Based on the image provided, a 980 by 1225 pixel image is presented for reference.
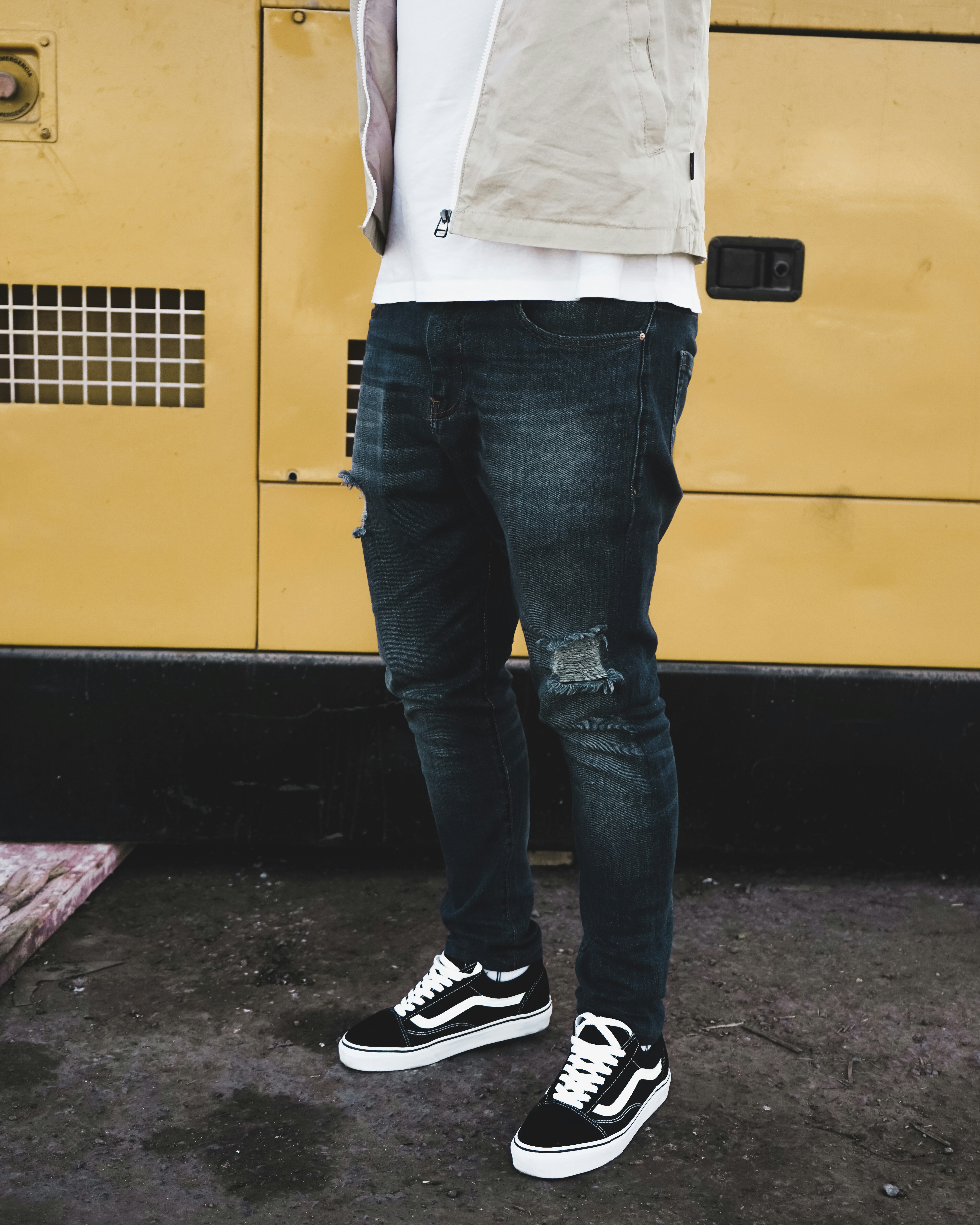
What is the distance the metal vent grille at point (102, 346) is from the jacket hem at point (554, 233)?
871 millimetres

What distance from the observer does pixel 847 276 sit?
1981 mm

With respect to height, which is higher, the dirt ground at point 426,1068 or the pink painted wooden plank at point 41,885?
the pink painted wooden plank at point 41,885

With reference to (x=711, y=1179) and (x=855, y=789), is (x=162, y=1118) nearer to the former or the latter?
(x=711, y=1179)

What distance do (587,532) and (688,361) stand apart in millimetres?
238

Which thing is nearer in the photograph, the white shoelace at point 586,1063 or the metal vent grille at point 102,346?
the white shoelace at point 586,1063

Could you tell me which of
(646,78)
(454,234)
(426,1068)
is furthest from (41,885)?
(646,78)

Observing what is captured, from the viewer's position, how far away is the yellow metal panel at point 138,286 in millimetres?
1923

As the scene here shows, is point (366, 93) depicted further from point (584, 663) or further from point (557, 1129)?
point (557, 1129)

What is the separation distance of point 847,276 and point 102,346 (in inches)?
49.7

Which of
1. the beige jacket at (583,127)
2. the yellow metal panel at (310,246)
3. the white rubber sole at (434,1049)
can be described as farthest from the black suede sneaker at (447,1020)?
the beige jacket at (583,127)

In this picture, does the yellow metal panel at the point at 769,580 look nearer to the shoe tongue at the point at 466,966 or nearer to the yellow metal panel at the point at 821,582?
the yellow metal panel at the point at 821,582

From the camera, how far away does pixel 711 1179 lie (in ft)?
4.52

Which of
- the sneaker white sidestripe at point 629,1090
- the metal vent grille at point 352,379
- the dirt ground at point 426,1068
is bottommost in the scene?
the dirt ground at point 426,1068

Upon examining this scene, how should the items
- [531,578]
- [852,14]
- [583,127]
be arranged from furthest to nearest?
[852,14], [531,578], [583,127]
